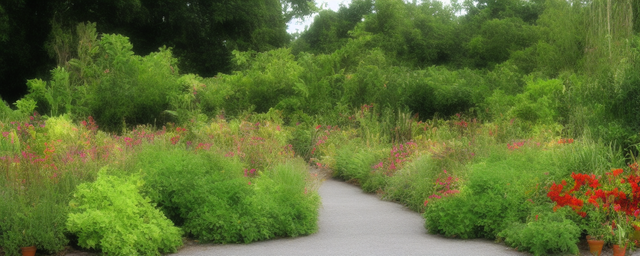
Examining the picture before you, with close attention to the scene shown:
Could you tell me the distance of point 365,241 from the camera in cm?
679

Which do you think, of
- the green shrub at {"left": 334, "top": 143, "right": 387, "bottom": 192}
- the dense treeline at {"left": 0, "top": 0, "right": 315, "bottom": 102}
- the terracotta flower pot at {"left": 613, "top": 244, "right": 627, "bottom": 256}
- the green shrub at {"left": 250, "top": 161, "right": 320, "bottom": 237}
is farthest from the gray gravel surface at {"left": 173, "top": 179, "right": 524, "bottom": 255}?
the dense treeline at {"left": 0, "top": 0, "right": 315, "bottom": 102}

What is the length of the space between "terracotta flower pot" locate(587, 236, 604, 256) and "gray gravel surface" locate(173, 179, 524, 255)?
780 mm

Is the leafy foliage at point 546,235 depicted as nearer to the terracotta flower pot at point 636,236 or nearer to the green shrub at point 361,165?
the terracotta flower pot at point 636,236

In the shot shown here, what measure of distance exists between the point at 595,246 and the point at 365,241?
246 cm

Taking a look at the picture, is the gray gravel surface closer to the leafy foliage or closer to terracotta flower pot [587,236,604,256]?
the leafy foliage

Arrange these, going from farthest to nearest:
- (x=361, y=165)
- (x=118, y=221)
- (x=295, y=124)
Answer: (x=295, y=124) → (x=361, y=165) → (x=118, y=221)

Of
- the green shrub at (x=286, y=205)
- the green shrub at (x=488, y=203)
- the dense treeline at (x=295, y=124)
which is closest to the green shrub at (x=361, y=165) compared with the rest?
the dense treeline at (x=295, y=124)

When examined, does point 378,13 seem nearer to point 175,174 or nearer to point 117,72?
point 117,72

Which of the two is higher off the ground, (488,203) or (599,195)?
(599,195)

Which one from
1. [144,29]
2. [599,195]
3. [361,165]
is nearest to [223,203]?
[599,195]

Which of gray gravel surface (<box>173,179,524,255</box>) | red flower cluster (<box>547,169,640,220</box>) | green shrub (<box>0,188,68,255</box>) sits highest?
red flower cluster (<box>547,169,640,220</box>)

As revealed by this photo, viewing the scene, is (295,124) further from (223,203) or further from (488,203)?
(488,203)

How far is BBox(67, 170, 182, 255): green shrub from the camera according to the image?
229 inches

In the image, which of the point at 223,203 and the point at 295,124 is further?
the point at 295,124
